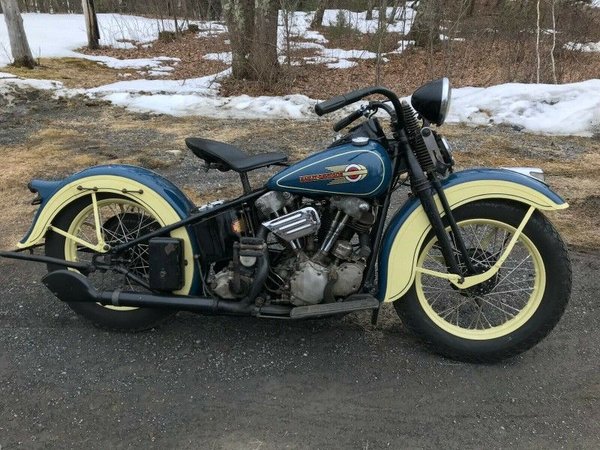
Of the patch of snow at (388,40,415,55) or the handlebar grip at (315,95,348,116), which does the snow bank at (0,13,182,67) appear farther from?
the handlebar grip at (315,95,348,116)

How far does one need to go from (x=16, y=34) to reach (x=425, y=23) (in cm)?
978

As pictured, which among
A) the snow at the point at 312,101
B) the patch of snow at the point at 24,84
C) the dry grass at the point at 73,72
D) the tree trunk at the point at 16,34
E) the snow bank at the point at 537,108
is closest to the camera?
the snow bank at the point at 537,108

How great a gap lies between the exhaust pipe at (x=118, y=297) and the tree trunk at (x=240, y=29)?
26.5 feet

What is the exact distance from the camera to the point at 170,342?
2.91 meters

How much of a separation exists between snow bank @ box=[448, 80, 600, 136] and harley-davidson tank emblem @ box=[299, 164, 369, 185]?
580 cm

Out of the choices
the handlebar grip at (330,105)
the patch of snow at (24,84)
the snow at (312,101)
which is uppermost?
the handlebar grip at (330,105)

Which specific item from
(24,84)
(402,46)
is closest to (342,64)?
(402,46)

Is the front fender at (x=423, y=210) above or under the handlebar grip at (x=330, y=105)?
under

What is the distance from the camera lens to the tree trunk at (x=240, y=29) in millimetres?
9703

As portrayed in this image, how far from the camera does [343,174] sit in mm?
2449

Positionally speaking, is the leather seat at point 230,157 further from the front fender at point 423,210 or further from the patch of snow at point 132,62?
the patch of snow at point 132,62

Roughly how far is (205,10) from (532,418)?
19.1 metres

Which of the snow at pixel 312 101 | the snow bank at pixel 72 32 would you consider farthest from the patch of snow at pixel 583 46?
the snow bank at pixel 72 32

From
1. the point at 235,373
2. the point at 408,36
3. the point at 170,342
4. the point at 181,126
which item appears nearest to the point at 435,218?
the point at 235,373
